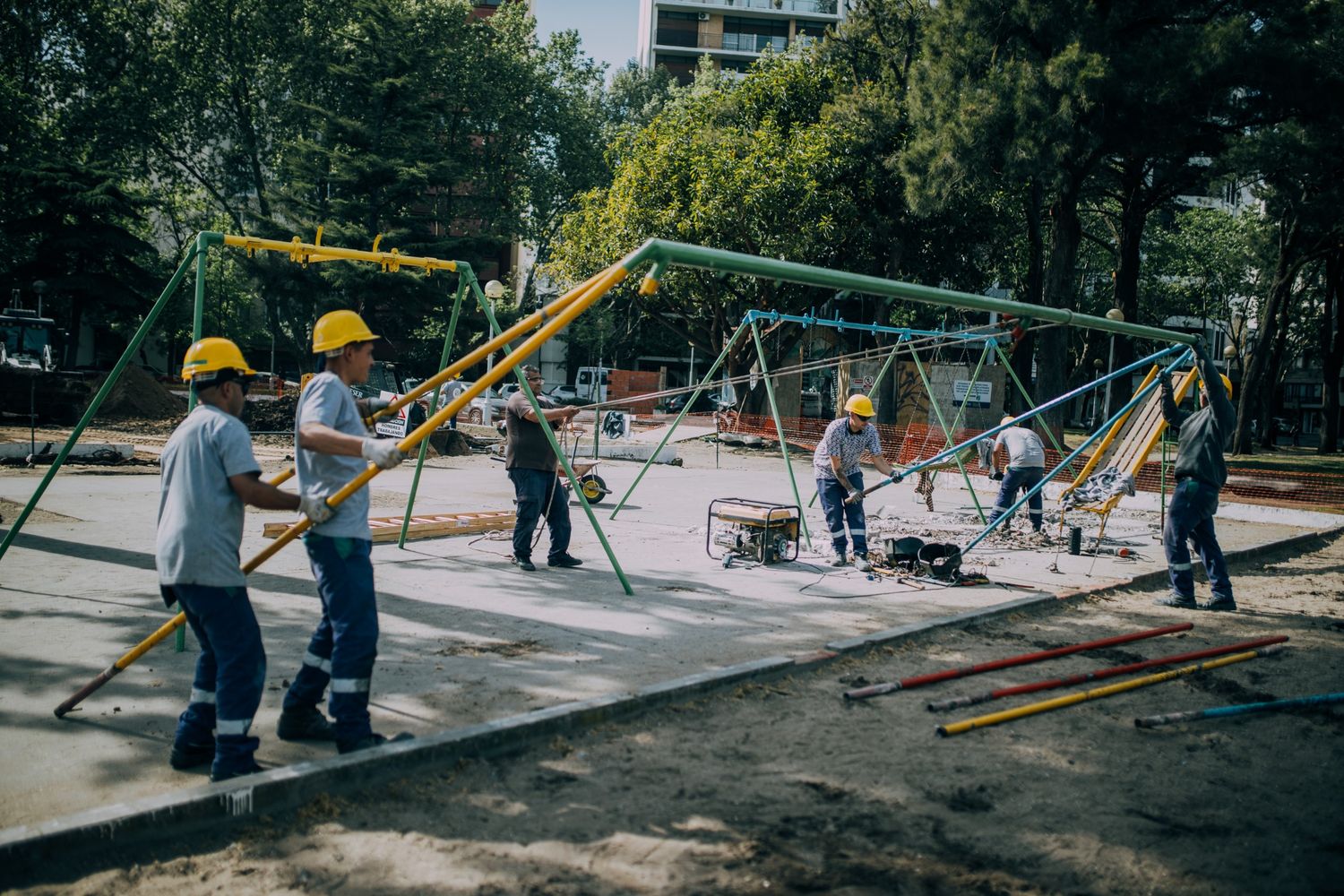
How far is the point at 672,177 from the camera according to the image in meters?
26.9

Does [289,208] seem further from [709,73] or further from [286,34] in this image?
[709,73]

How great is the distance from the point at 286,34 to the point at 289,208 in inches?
338

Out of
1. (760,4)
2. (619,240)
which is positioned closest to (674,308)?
(619,240)

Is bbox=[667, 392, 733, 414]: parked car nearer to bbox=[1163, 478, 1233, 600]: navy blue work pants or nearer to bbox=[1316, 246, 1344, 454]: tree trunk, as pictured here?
bbox=[1316, 246, 1344, 454]: tree trunk

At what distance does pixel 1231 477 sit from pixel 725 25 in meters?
52.2

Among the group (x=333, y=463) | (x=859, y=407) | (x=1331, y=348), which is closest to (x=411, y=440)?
(x=333, y=463)

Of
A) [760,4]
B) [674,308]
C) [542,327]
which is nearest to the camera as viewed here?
[542,327]

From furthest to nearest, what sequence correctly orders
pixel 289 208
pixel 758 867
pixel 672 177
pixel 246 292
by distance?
1. pixel 246 292
2. pixel 289 208
3. pixel 672 177
4. pixel 758 867

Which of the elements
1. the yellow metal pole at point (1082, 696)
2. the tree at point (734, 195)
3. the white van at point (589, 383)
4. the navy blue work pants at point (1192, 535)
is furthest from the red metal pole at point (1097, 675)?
the white van at point (589, 383)

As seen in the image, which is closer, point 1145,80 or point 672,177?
point 1145,80

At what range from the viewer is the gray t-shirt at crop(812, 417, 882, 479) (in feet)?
31.9

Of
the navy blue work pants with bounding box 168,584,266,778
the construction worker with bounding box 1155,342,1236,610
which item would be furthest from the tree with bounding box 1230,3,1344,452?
the navy blue work pants with bounding box 168,584,266,778

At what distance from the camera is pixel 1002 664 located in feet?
20.7

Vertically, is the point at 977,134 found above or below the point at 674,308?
above
